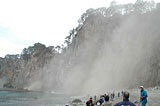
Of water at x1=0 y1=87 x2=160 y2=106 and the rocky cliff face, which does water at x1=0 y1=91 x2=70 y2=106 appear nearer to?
water at x1=0 y1=87 x2=160 y2=106

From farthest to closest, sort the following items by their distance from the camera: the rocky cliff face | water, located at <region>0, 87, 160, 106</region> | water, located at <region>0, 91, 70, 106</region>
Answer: the rocky cliff face → water, located at <region>0, 91, 70, 106</region> → water, located at <region>0, 87, 160, 106</region>

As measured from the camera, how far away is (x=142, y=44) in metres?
44.8

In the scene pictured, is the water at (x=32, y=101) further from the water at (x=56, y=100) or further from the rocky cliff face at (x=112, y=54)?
the rocky cliff face at (x=112, y=54)

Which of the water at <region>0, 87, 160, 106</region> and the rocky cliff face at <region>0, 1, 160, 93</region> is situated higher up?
the rocky cliff face at <region>0, 1, 160, 93</region>

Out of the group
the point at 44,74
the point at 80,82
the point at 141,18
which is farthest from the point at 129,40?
the point at 44,74

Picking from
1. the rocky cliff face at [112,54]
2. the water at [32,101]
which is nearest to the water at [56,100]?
the water at [32,101]

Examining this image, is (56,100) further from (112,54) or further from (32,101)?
(112,54)

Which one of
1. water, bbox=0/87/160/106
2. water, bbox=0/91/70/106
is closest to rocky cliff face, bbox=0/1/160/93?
water, bbox=0/87/160/106

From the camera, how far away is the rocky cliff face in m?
41.2

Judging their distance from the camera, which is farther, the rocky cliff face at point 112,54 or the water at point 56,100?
the rocky cliff face at point 112,54

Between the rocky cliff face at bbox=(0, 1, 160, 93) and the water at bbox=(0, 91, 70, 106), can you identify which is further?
the rocky cliff face at bbox=(0, 1, 160, 93)

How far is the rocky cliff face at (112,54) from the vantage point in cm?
4122

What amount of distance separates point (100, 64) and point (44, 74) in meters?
54.7

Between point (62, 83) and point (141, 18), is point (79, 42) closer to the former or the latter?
point (62, 83)
